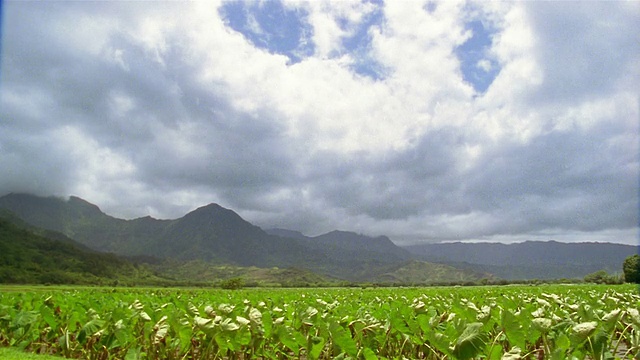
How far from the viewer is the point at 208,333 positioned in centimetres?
800

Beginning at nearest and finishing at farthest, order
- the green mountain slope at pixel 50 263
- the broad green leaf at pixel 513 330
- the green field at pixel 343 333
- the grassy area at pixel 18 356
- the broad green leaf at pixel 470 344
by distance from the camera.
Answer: the broad green leaf at pixel 470 344 → the green field at pixel 343 333 → the broad green leaf at pixel 513 330 → the grassy area at pixel 18 356 → the green mountain slope at pixel 50 263

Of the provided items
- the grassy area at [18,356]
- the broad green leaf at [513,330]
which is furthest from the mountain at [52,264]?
the broad green leaf at [513,330]

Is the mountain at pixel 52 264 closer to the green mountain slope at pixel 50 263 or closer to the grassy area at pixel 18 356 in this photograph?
the green mountain slope at pixel 50 263

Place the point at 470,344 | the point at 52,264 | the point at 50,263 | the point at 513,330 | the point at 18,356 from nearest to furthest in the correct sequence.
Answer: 1. the point at 470,344
2. the point at 513,330
3. the point at 18,356
4. the point at 52,264
5. the point at 50,263

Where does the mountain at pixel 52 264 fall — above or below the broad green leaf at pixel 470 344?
below

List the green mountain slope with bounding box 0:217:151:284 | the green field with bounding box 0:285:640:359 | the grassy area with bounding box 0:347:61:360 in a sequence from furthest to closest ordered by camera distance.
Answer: the green mountain slope with bounding box 0:217:151:284 < the grassy area with bounding box 0:347:61:360 < the green field with bounding box 0:285:640:359

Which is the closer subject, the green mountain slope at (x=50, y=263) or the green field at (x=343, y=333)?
the green field at (x=343, y=333)

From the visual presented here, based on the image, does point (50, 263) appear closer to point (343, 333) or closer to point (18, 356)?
point (18, 356)

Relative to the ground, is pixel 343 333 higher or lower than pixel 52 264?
higher

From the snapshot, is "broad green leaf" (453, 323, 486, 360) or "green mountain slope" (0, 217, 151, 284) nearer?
"broad green leaf" (453, 323, 486, 360)

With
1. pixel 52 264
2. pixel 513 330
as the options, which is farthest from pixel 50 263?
pixel 513 330

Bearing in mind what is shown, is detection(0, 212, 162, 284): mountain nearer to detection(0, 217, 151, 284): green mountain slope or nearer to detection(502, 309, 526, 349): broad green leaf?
detection(0, 217, 151, 284): green mountain slope

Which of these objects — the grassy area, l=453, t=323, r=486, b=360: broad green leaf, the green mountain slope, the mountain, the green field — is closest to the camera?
l=453, t=323, r=486, b=360: broad green leaf

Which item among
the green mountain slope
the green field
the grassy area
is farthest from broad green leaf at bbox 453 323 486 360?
the green mountain slope
